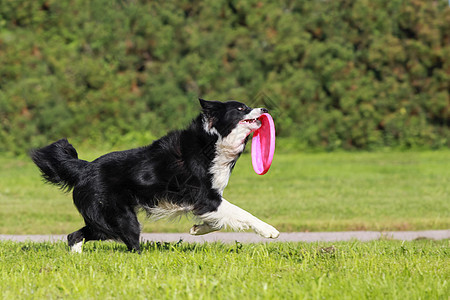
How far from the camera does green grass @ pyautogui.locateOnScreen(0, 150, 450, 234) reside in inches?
365

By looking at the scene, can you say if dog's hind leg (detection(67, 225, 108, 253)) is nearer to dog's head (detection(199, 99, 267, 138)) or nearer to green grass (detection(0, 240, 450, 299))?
green grass (detection(0, 240, 450, 299))

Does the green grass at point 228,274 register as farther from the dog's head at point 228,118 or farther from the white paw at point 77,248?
the dog's head at point 228,118

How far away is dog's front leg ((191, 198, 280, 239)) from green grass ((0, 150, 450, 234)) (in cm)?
211

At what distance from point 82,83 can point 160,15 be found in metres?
3.03

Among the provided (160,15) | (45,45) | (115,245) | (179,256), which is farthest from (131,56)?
(179,256)

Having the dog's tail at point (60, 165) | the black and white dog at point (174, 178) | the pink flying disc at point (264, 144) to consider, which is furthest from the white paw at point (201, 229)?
the dog's tail at point (60, 165)

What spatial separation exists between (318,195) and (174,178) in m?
6.74

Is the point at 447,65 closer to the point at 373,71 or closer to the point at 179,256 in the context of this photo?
the point at 373,71

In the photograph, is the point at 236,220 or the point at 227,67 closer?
the point at 236,220

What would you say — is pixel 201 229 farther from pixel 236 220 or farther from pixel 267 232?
pixel 267 232

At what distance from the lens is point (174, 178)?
5605 millimetres

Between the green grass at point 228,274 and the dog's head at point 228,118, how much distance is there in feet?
3.81

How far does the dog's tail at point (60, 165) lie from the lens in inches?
229

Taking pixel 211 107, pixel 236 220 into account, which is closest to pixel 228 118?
pixel 211 107
